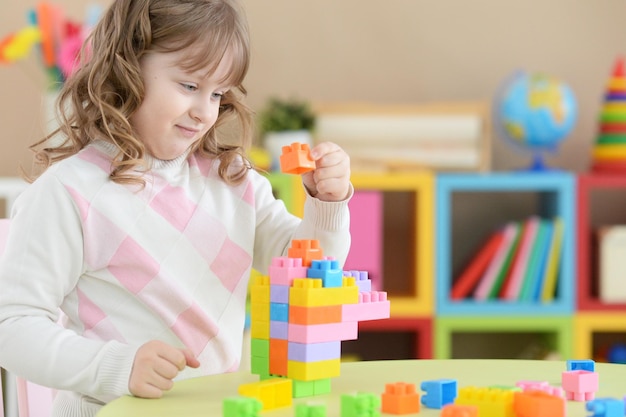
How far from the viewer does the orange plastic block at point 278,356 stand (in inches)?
37.4

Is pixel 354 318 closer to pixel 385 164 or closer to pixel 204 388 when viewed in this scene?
pixel 204 388

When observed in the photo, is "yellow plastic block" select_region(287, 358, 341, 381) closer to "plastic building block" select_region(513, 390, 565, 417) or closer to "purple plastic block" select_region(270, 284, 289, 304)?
"purple plastic block" select_region(270, 284, 289, 304)

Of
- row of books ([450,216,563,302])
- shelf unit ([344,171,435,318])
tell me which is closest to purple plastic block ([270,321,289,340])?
shelf unit ([344,171,435,318])

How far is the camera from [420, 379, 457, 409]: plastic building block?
91cm

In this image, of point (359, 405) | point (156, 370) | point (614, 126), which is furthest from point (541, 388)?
point (614, 126)

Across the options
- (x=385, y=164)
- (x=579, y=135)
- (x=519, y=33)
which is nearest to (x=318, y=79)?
(x=385, y=164)

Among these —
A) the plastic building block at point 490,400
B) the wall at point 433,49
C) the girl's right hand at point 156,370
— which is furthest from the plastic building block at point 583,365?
the wall at point 433,49

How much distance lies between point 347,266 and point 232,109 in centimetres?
122

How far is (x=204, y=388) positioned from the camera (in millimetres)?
993

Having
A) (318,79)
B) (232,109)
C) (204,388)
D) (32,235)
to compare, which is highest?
(318,79)

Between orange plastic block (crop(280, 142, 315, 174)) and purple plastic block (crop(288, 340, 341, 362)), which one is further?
orange plastic block (crop(280, 142, 315, 174))

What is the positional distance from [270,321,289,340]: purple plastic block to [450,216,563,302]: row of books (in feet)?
5.43

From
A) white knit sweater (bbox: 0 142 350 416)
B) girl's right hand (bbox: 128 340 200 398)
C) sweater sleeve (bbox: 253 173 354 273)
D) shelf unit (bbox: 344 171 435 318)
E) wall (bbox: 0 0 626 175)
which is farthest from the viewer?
wall (bbox: 0 0 626 175)

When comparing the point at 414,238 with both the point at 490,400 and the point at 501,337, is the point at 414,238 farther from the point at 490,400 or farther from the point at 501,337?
the point at 490,400
